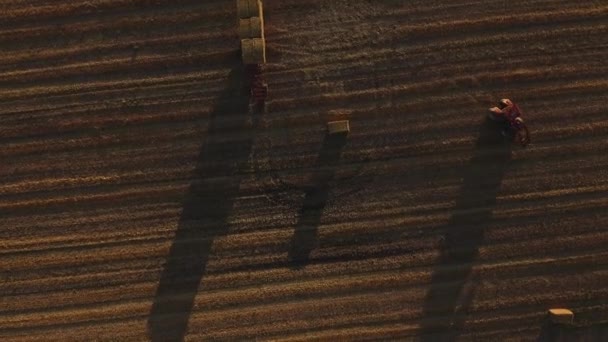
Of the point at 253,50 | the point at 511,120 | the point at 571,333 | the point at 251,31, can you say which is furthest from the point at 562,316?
the point at 251,31

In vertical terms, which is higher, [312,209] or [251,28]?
[251,28]

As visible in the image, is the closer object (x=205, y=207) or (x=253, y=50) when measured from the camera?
(x=253, y=50)

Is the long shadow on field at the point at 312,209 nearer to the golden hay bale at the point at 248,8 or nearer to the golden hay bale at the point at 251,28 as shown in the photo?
the golden hay bale at the point at 251,28

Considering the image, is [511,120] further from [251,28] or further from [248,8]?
[248,8]

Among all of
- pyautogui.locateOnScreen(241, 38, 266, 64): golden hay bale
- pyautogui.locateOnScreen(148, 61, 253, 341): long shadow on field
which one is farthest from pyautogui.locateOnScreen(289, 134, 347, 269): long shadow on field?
pyautogui.locateOnScreen(241, 38, 266, 64): golden hay bale

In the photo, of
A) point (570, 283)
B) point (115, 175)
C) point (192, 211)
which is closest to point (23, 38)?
point (115, 175)
